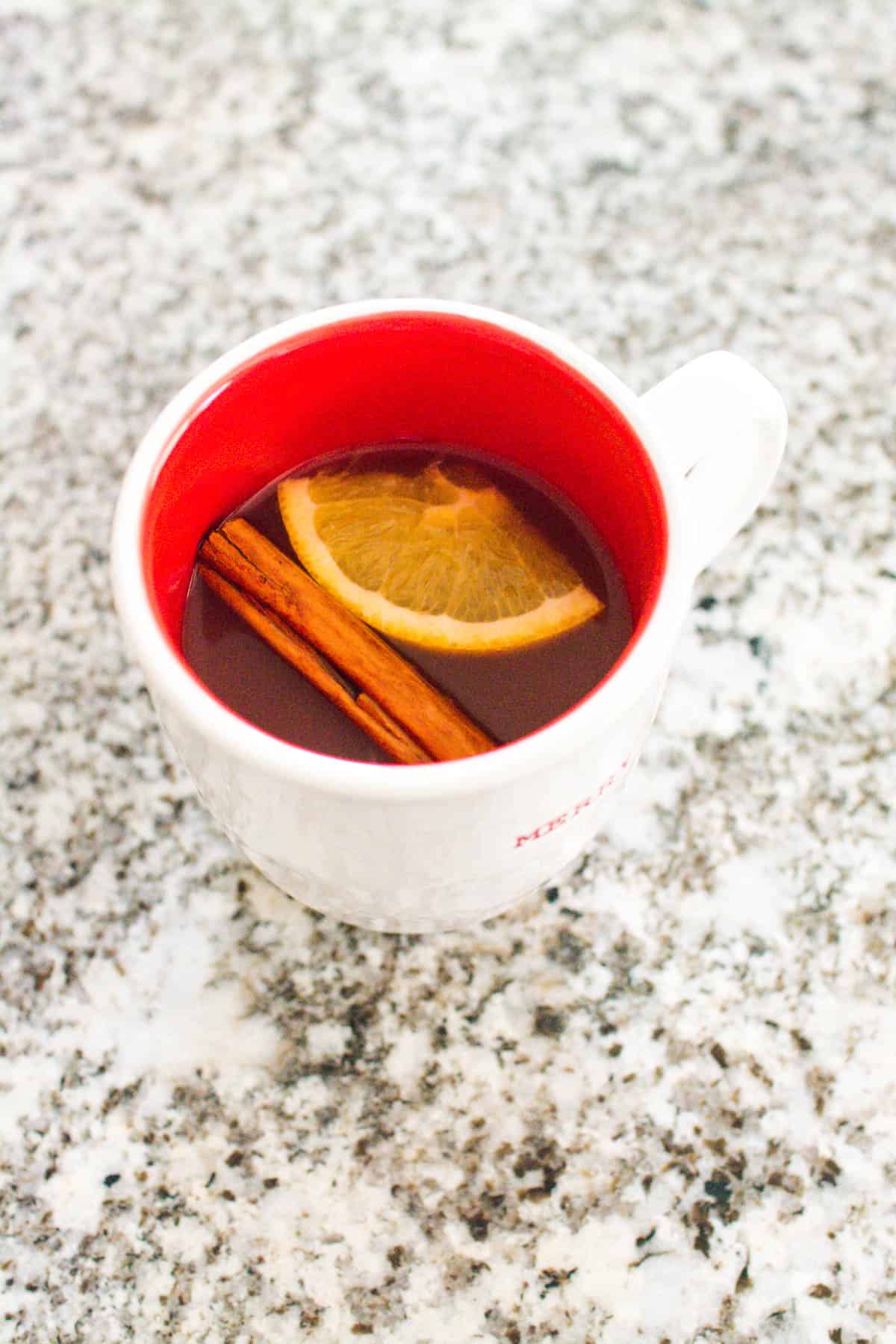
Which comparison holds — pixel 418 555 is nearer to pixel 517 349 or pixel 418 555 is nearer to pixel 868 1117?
pixel 517 349

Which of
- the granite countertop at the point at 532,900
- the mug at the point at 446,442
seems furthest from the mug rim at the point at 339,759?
the granite countertop at the point at 532,900

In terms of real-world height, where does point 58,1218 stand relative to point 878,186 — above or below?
below

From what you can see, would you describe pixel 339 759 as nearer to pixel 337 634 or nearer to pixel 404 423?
pixel 337 634

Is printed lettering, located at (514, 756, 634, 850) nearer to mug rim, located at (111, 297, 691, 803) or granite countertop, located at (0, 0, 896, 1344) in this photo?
mug rim, located at (111, 297, 691, 803)

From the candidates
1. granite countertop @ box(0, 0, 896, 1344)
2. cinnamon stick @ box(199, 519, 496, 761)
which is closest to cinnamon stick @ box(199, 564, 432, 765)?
cinnamon stick @ box(199, 519, 496, 761)

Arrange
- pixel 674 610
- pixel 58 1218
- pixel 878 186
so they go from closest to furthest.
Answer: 1. pixel 674 610
2. pixel 58 1218
3. pixel 878 186

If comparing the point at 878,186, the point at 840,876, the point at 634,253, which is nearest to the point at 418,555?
the point at 840,876

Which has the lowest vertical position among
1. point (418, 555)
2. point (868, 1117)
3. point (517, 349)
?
point (868, 1117)
